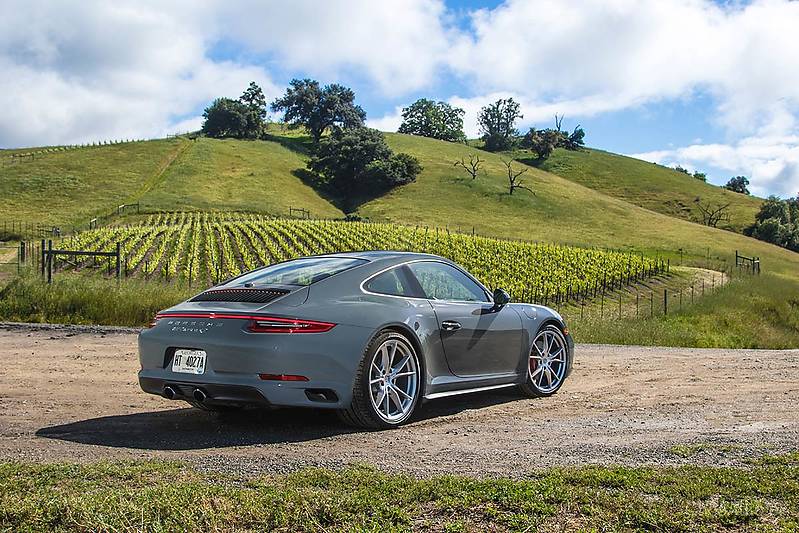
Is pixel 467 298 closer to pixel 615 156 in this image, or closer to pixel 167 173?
pixel 167 173

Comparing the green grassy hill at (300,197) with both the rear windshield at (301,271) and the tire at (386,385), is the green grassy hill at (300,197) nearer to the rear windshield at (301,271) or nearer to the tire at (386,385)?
Result: the rear windshield at (301,271)

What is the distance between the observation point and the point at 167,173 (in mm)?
92938

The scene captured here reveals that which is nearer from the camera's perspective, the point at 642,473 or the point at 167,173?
the point at 642,473

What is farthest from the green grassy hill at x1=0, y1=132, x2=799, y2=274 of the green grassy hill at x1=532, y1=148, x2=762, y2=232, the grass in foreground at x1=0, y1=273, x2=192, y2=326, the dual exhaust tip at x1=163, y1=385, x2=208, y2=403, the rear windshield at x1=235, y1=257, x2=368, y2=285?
the dual exhaust tip at x1=163, y1=385, x2=208, y2=403

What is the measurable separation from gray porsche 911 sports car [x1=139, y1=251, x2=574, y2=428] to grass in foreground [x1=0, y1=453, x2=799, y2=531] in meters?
1.40

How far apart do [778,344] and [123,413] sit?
27590 millimetres

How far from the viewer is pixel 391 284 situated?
7.20m

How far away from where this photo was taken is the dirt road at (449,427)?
214 inches

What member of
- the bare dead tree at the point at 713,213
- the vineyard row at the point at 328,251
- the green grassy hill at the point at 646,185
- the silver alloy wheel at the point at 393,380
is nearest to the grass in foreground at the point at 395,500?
the silver alloy wheel at the point at 393,380

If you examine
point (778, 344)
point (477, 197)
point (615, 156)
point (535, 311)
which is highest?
point (615, 156)

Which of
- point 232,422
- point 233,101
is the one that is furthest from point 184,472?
point 233,101

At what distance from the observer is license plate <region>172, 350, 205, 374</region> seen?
6.32 meters

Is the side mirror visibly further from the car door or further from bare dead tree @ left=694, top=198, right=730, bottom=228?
bare dead tree @ left=694, top=198, right=730, bottom=228

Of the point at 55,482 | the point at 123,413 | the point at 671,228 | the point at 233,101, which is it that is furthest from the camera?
the point at 233,101
